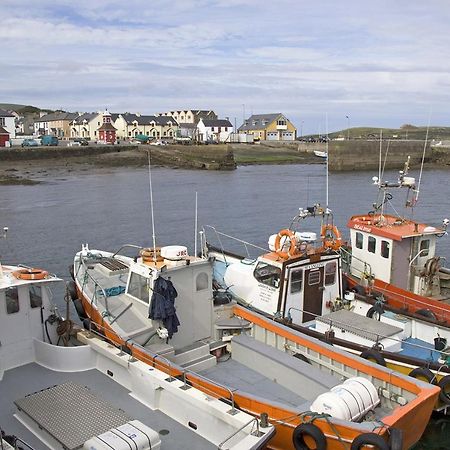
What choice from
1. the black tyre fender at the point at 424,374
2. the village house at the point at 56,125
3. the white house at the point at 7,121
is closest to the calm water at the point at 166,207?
the black tyre fender at the point at 424,374

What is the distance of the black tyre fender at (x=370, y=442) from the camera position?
21.9ft

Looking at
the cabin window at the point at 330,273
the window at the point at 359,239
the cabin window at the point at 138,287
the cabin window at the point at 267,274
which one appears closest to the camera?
the cabin window at the point at 138,287

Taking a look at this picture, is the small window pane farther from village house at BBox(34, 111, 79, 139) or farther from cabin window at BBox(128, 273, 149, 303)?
village house at BBox(34, 111, 79, 139)

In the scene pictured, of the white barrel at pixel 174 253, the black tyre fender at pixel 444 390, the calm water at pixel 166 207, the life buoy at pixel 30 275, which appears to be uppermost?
the white barrel at pixel 174 253

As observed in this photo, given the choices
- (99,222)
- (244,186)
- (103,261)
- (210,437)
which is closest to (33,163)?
(244,186)

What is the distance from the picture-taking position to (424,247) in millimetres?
13750

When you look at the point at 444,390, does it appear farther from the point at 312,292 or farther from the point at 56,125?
the point at 56,125

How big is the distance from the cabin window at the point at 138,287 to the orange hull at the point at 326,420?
106 cm

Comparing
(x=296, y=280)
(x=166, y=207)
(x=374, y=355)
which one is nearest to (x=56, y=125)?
(x=166, y=207)

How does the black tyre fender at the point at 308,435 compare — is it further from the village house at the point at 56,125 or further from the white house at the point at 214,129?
the village house at the point at 56,125

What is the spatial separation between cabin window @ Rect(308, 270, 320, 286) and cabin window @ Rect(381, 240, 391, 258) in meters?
2.36

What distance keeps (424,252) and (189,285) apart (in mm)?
6808

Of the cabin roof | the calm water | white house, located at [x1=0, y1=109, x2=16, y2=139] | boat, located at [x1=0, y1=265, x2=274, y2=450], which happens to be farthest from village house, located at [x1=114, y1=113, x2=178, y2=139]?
boat, located at [x1=0, y1=265, x2=274, y2=450]

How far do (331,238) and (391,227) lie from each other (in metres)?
2.09
